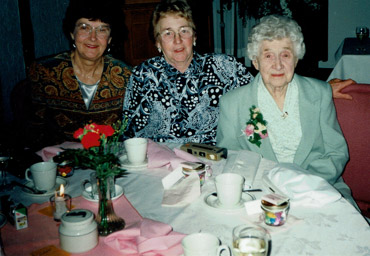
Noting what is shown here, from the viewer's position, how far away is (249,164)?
149cm

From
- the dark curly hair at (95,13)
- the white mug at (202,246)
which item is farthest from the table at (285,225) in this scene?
the dark curly hair at (95,13)

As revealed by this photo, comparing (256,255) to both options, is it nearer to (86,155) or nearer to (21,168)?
(86,155)

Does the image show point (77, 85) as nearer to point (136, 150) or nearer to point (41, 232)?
point (136, 150)

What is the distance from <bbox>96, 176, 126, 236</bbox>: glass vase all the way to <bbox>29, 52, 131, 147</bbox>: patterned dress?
5.24ft

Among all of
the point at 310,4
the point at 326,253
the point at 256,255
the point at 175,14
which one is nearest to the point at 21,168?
the point at 256,255

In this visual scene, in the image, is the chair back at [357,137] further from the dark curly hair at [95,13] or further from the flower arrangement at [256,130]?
the dark curly hair at [95,13]

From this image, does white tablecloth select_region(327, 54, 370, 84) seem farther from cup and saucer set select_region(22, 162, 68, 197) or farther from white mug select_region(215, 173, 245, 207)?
cup and saucer set select_region(22, 162, 68, 197)

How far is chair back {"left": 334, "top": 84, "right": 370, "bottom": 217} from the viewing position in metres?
1.85

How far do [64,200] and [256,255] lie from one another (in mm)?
680

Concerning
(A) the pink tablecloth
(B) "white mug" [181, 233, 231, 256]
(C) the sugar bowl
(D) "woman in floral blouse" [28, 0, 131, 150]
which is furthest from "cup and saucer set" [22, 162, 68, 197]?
(D) "woman in floral blouse" [28, 0, 131, 150]

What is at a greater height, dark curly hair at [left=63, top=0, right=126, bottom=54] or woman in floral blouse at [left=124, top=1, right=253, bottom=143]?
dark curly hair at [left=63, top=0, right=126, bottom=54]

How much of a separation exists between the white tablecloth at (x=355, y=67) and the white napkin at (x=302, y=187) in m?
3.43

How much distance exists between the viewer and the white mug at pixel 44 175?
4.61 ft

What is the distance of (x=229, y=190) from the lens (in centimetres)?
122
